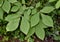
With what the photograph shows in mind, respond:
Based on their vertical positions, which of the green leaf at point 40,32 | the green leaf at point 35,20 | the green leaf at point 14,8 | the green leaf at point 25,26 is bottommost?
the green leaf at point 40,32

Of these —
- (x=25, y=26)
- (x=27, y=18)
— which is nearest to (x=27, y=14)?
(x=27, y=18)

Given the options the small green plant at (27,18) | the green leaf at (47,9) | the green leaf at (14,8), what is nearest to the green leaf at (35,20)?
the small green plant at (27,18)

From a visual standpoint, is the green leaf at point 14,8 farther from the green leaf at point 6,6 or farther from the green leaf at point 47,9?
the green leaf at point 47,9

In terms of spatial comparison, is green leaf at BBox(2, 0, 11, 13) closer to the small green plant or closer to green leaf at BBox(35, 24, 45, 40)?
the small green plant

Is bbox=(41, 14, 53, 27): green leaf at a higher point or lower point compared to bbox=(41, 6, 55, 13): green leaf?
lower

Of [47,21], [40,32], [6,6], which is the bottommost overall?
[40,32]

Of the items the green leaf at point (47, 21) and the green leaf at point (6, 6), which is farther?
the green leaf at point (6, 6)

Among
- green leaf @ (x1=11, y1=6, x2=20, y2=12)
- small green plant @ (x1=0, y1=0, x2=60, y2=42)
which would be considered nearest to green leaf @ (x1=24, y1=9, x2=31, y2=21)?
small green plant @ (x1=0, y1=0, x2=60, y2=42)

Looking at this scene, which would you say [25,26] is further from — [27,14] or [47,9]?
[47,9]

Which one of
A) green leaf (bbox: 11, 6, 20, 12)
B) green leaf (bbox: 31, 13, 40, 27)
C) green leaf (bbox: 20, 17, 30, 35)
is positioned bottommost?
green leaf (bbox: 20, 17, 30, 35)
